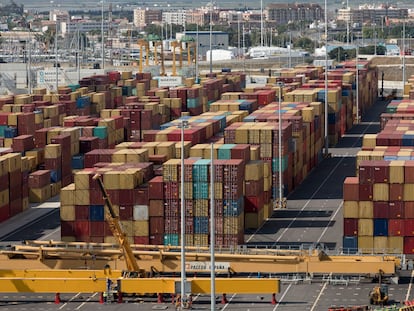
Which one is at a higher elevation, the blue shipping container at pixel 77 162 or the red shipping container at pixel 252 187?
the red shipping container at pixel 252 187

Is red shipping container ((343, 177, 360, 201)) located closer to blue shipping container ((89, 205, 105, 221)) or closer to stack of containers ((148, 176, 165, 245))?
stack of containers ((148, 176, 165, 245))

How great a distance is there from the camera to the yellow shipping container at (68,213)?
80.9m

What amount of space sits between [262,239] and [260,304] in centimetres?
1474

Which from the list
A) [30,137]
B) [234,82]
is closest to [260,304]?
[30,137]

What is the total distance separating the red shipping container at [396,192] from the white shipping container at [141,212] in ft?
42.5

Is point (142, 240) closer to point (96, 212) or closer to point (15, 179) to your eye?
point (96, 212)

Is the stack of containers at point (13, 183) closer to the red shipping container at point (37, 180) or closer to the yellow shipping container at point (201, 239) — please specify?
the red shipping container at point (37, 180)

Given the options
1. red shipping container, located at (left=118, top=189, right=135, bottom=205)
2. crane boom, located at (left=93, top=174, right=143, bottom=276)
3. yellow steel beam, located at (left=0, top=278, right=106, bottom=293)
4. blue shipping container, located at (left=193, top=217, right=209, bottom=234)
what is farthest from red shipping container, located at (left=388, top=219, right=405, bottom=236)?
yellow steel beam, located at (left=0, top=278, right=106, bottom=293)

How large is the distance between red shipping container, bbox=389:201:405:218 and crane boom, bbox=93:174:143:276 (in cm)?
1410

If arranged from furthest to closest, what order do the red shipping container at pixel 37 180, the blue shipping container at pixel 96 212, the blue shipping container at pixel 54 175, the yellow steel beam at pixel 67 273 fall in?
the blue shipping container at pixel 54 175, the red shipping container at pixel 37 180, the blue shipping container at pixel 96 212, the yellow steel beam at pixel 67 273

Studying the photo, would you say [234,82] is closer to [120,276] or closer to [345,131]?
[345,131]

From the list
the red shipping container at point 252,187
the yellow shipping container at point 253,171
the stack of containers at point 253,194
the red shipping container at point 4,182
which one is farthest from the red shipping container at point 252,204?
the red shipping container at point 4,182

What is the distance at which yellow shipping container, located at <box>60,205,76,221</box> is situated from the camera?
266 ft

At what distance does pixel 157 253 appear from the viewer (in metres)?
73.8
